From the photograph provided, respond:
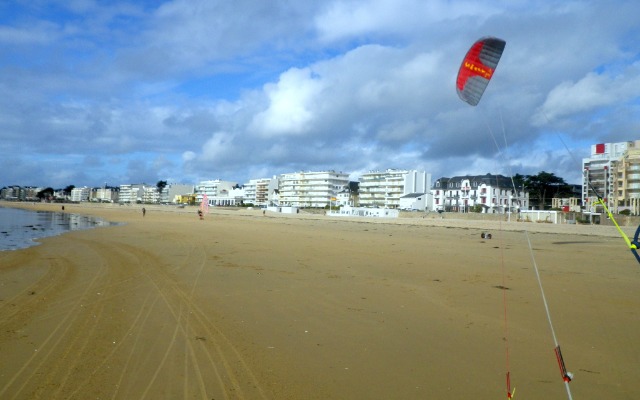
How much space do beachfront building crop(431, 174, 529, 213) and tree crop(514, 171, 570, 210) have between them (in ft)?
5.45

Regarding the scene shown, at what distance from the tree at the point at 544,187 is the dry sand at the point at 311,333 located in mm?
67870

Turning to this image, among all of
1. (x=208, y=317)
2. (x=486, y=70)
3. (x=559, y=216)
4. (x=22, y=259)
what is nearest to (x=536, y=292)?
(x=486, y=70)

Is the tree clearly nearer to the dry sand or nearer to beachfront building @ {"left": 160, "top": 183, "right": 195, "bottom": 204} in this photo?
the dry sand

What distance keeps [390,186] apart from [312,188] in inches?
976

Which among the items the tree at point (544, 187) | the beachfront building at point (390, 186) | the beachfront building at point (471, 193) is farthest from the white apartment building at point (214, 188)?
the tree at point (544, 187)

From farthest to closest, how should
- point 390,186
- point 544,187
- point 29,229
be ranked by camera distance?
point 390,186 → point 544,187 → point 29,229

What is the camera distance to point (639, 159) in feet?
80.1

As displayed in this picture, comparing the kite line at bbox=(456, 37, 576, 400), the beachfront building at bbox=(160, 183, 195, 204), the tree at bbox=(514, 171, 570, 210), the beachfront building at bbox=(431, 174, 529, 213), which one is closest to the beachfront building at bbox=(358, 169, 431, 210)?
the beachfront building at bbox=(431, 174, 529, 213)

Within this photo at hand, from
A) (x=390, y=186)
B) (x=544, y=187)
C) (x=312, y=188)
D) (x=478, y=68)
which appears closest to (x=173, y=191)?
(x=312, y=188)

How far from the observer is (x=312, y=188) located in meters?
126

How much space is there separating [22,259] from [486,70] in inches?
507

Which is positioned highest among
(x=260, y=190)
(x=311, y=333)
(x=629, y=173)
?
(x=260, y=190)

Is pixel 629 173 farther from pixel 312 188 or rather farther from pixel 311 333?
pixel 312 188

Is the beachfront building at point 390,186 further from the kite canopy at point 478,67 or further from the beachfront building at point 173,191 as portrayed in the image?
the kite canopy at point 478,67
